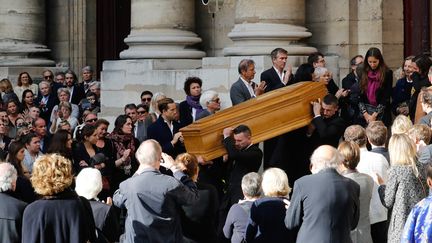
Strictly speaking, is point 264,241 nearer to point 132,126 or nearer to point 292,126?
point 292,126

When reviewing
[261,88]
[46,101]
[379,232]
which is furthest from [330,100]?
[46,101]

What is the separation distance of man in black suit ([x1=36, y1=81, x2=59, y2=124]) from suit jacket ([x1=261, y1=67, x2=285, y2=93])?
16.8 ft

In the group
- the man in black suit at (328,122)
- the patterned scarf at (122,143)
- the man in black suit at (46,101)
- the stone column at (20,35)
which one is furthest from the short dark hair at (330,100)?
the stone column at (20,35)

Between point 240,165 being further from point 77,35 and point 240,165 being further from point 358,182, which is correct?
point 77,35

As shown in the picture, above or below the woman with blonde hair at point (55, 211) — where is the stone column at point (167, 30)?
above

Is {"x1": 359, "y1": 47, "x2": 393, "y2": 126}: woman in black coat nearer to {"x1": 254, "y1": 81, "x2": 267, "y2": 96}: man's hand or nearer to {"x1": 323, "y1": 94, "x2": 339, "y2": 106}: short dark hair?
{"x1": 323, "y1": 94, "x2": 339, "y2": 106}: short dark hair

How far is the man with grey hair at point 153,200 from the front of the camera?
1273cm

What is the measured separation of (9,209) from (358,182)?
3.10m

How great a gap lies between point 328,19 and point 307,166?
3403mm

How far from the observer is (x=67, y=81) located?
2208 cm

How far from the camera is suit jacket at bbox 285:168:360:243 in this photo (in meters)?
12.3

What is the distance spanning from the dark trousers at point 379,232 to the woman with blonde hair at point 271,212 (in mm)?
1419

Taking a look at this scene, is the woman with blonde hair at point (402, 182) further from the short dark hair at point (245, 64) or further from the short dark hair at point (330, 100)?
the short dark hair at point (245, 64)

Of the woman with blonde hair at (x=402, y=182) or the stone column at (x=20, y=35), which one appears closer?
the woman with blonde hair at (x=402, y=182)
